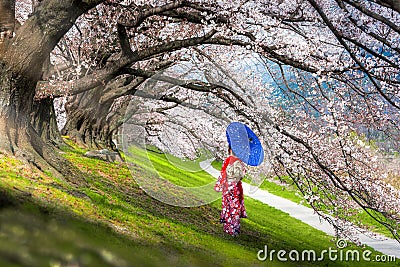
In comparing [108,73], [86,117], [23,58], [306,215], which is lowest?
[306,215]

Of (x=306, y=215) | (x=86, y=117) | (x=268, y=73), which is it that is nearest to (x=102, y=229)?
(x=268, y=73)

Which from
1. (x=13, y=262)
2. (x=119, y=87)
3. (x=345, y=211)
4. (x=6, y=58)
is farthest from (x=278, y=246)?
(x=13, y=262)

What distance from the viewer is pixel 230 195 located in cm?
900

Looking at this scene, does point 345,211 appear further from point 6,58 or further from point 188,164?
point 6,58

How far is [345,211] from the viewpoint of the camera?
10375 millimetres

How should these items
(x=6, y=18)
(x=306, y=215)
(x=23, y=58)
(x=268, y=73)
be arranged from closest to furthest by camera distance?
(x=23, y=58)
(x=6, y=18)
(x=268, y=73)
(x=306, y=215)

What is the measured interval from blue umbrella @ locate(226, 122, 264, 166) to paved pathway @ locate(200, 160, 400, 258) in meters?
1.65

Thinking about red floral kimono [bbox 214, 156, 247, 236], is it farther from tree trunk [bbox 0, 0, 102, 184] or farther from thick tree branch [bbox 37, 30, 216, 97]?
tree trunk [bbox 0, 0, 102, 184]

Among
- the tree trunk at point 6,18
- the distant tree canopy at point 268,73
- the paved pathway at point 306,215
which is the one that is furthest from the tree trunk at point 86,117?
the tree trunk at point 6,18

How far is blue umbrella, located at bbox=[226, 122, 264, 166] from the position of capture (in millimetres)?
8669

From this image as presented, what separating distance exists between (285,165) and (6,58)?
6.11 m

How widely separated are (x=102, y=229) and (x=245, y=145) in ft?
15.9

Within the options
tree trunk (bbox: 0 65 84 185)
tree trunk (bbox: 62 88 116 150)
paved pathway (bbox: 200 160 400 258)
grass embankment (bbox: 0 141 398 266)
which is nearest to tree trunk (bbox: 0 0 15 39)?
tree trunk (bbox: 0 65 84 185)

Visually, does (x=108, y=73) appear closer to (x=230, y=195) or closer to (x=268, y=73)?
(x=230, y=195)
